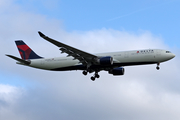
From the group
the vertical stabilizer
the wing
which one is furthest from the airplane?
the vertical stabilizer

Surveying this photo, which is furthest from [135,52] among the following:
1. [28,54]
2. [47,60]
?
[28,54]

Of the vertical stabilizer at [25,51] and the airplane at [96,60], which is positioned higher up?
the vertical stabilizer at [25,51]

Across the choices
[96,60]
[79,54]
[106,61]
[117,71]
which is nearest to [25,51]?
[79,54]

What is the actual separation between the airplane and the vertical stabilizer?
234 cm

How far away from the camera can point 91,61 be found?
4850 cm

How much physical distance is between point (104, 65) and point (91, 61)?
7.79 ft

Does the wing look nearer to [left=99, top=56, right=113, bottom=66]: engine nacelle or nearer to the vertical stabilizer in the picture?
[left=99, top=56, right=113, bottom=66]: engine nacelle

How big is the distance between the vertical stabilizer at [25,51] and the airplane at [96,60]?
2.34 m

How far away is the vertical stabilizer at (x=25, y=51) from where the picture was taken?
56091mm

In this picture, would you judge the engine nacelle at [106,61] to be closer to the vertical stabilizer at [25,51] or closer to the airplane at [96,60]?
the airplane at [96,60]

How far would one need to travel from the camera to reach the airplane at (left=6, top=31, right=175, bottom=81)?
46.4m

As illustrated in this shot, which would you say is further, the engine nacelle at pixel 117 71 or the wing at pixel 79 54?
the engine nacelle at pixel 117 71

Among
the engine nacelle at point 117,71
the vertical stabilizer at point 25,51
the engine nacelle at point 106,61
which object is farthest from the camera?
the vertical stabilizer at point 25,51

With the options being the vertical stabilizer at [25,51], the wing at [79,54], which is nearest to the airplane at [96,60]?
the wing at [79,54]
